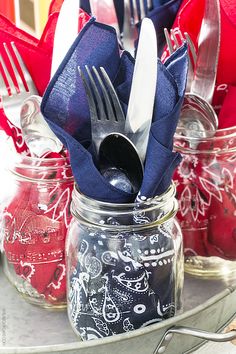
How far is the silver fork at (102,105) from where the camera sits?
36 centimetres

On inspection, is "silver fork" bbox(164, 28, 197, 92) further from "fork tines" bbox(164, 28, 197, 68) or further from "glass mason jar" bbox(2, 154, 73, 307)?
"glass mason jar" bbox(2, 154, 73, 307)

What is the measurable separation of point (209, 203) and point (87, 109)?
133 millimetres

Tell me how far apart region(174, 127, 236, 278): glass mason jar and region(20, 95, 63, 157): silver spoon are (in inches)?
3.8

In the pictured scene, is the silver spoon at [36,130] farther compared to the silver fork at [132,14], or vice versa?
the silver fork at [132,14]

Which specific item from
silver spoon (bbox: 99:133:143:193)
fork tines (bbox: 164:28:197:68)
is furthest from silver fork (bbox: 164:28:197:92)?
silver spoon (bbox: 99:133:143:193)

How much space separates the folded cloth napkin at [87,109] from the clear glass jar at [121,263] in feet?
0.04

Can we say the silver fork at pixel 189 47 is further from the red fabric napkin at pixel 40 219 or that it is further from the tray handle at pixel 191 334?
the tray handle at pixel 191 334

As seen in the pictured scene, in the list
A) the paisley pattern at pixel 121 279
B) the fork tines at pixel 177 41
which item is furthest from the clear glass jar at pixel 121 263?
the fork tines at pixel 177 41

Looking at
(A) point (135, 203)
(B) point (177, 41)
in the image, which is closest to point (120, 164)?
(A) point (135, 203)

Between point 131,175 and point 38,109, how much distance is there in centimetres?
7

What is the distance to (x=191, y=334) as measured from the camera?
1.31ft

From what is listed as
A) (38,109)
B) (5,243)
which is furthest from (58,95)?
(5,243)

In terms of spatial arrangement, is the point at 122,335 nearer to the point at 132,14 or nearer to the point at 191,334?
the point at 191,334

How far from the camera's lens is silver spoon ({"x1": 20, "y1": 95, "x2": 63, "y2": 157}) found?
0.41 meters
